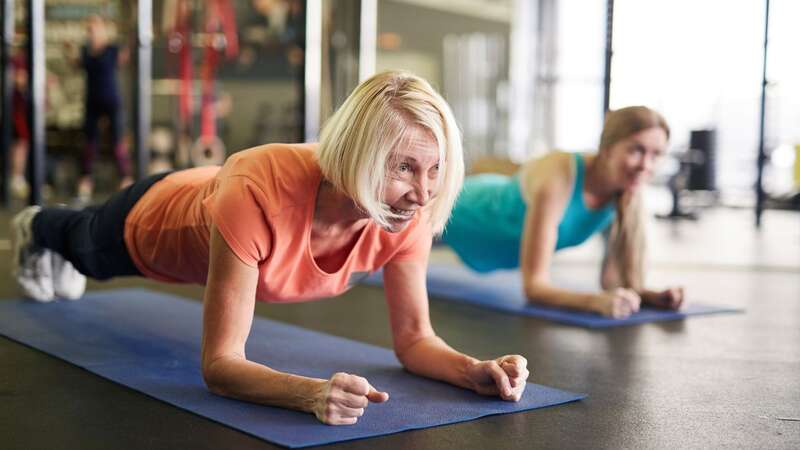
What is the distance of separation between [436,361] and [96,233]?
0.95 metres

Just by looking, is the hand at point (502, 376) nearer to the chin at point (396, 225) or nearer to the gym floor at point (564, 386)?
the gym floor at point (564, 386)

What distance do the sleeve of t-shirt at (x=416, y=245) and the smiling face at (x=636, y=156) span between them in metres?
1.05

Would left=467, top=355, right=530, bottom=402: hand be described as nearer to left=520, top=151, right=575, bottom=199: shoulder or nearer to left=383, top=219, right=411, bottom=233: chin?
left=383, top=219, right=411, bottom=233: chin

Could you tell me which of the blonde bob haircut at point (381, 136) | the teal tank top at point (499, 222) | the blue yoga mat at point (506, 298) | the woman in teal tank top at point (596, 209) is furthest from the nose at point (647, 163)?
the blonde bob haircut at point (381, 136)

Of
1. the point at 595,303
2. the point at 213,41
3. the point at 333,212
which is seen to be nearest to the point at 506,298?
the point at 595,303

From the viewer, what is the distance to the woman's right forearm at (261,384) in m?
1.59

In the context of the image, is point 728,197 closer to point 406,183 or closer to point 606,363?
point 606,363

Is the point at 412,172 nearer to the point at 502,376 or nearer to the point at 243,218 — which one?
the point at 243,218

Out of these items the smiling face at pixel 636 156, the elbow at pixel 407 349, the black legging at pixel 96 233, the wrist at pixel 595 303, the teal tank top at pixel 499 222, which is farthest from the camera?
the teal tank top at pixel 499 222

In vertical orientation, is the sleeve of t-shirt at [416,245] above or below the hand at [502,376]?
above

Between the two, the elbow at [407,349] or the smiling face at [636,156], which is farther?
the smiling face at [636,156]

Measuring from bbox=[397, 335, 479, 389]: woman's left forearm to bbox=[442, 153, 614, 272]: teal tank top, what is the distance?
1.14 meters

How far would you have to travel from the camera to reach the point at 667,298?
300cm

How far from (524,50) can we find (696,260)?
3841 millimetres
